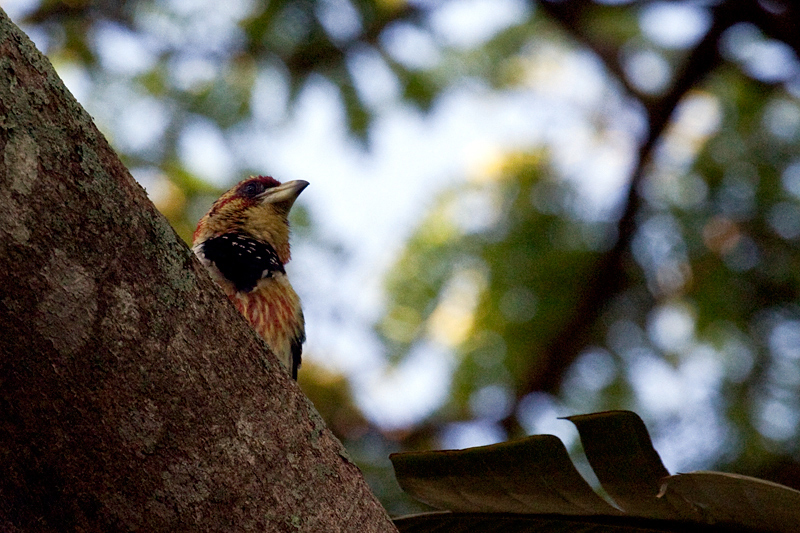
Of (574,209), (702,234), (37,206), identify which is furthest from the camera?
(574,209)

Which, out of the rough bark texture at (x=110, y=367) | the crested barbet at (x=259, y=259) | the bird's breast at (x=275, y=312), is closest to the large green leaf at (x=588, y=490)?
the rough bark texture at (x=110, y=367)

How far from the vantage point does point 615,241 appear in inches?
198

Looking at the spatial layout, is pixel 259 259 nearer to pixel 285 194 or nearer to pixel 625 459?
pixel 285 194

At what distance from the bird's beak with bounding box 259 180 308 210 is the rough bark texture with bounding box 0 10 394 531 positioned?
2.17m

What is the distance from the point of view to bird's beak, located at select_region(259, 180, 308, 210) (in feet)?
11.9

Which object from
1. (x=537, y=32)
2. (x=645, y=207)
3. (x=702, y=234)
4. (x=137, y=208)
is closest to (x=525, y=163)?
(x=645, y=207)

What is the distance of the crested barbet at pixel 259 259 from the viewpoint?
295 centimetres

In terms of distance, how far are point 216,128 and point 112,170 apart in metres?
4.55

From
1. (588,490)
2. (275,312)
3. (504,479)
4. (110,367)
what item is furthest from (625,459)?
(275,312)

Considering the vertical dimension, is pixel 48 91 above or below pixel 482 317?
below

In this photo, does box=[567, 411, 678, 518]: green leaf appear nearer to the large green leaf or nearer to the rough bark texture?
the large green leaf

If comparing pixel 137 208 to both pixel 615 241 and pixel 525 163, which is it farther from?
pixel 525 163

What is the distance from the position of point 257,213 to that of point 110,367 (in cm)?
226

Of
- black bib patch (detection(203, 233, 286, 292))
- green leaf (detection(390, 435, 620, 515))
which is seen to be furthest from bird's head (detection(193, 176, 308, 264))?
green leaf (detection(390, 435, 620, 515))
